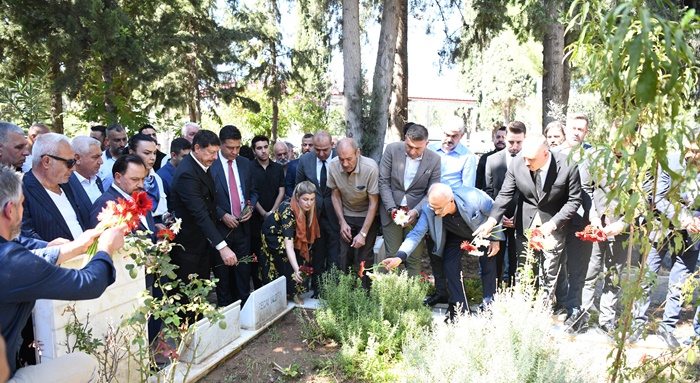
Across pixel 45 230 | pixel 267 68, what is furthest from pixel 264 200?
pixel 267 68

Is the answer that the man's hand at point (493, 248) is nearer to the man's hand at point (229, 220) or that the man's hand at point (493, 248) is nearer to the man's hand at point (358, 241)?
the man's hand at point (358, 241)

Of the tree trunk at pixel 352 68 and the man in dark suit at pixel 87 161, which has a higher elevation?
the tree trunk at pixel 352 68

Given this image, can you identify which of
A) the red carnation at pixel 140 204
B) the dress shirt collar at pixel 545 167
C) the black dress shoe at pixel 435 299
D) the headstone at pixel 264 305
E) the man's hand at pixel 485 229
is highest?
the red carnation at pixel 140 204

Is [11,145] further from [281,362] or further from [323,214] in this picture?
[323,214]

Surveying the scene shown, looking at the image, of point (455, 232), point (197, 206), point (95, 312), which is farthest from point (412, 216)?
point (95, 312)

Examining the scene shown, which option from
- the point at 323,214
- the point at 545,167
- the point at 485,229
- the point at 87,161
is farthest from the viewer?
the point at 323,214

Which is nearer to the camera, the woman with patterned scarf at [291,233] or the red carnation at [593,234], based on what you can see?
the red carnation at [593,234]

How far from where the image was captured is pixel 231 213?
5328mm

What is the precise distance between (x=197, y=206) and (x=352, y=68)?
4.68 m

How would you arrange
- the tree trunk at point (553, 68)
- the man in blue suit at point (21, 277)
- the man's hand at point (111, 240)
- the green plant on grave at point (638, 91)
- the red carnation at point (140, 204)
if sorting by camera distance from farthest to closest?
the tree trunk at point (553, 68), the red carnation at point (140, 204), the man's hand at point (111, 240), the man in blue suit at point (21, 277), the green plant on grave at point (638, 91)

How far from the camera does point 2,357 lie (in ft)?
3.73

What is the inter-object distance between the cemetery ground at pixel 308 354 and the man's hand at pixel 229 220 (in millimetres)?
1114

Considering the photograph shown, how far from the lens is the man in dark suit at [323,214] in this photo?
18.5ft

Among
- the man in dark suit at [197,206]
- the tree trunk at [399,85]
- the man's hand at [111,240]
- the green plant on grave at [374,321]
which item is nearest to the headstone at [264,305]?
the man in dark suit at [197,206]
